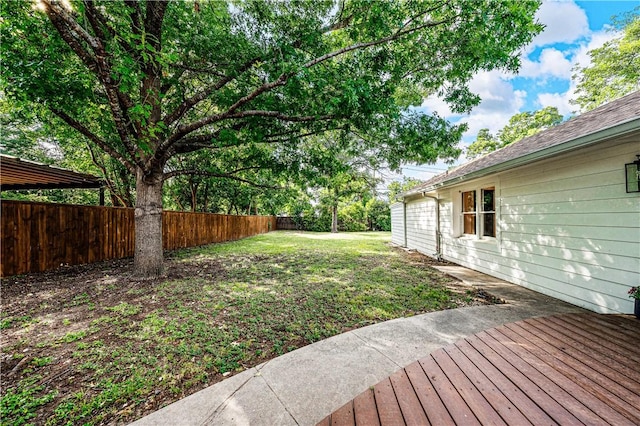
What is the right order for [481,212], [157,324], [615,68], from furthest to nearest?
[615,68] → [481,212] → [157,324]

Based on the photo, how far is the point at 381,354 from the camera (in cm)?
248

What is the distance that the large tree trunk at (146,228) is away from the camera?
5.20 metres

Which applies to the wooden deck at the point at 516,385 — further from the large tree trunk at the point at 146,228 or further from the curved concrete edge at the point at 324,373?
the large tree trunk at the point at 146,228

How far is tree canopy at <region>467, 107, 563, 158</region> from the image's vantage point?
1992 cm

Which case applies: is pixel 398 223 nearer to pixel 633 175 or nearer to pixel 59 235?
pixel 633 175

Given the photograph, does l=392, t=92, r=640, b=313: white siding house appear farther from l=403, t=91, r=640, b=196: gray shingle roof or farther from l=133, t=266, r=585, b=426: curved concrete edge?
l=133, t=266, r=585, b=426: curved concrete edge

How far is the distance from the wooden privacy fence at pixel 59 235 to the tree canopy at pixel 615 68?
19.7 meters

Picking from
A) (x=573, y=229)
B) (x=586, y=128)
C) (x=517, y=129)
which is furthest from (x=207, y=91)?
(x=517, y=129)

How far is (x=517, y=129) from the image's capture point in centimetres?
2197

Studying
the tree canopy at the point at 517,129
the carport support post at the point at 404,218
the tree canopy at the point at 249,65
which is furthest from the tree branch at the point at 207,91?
the tree canopy at the point at 517,129

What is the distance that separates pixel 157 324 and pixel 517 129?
29017mm

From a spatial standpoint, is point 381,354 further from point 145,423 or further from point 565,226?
point 565,226

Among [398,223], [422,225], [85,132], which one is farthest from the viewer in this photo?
[398,223]

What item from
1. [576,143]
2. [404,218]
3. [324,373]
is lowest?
[324,373]
